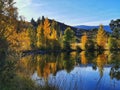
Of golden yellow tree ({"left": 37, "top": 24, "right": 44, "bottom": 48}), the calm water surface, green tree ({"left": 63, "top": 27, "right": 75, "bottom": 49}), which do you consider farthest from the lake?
green tree ({"left": 63, "top": 27, "right": 75, "bottom": 49})

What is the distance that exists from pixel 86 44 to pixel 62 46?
25.9 ft

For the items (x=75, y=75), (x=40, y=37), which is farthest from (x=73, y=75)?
(x=40, y=37)

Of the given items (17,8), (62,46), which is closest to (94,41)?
(62,46)

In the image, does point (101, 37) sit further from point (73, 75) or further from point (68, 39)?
point (73, 75)

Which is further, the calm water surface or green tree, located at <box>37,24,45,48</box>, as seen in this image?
green tree, located at <box>37,24,45,48</box>

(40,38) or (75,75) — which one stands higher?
(75,75)

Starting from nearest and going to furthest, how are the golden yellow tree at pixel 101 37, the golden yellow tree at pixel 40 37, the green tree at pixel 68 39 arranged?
the golden yellow tree at pixel 40 37
the golden yellow tree at pixel 101 37
the green tree at pixel 68 39

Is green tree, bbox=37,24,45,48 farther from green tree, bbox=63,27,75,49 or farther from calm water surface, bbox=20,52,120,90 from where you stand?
calm water surface, bbox=20,52,120,90

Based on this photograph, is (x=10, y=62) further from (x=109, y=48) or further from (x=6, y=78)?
(x=109, y=48)

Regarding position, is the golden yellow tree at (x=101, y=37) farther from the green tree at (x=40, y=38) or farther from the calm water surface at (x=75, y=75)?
the calm water surface at (x=75, y=75)

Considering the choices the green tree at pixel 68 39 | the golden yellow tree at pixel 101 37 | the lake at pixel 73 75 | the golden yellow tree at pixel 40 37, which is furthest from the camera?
the green tree at pixel 68 39

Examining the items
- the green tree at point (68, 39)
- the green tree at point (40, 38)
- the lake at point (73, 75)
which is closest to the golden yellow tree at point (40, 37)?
the green tree at point (40, 38)

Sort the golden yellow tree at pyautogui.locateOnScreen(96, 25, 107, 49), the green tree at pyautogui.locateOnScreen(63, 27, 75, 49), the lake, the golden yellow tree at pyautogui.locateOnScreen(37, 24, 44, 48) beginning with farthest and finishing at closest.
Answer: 1. the green tree at pyautogui.locateOnScreen(63, 27, 75, 49)
2. the golden yellow tree at pyautogui.locateOnScreen(96, 25, 107, 49)
3. the golden yellow tree at pyautogui.locateOnScreen(37, 24, 44, 48)
4. the lake

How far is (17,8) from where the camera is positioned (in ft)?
109
